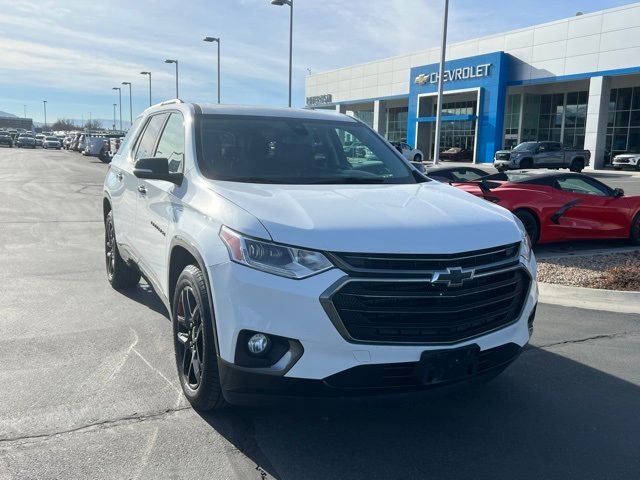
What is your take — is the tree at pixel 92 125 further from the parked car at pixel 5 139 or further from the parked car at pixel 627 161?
the parked car at pixel 627 161

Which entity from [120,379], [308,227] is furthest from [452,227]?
[120,379]

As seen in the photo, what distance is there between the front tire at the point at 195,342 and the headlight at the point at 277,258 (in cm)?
42

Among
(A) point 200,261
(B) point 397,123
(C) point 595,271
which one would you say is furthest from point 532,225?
(B) point 397,123

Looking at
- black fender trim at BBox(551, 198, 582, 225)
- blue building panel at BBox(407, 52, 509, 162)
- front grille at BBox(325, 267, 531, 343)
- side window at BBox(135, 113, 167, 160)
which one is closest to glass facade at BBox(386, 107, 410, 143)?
blue building panel at BBox(407, 52, 509, 162)

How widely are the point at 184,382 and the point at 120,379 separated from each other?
683 mm

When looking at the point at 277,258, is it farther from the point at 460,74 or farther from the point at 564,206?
the point at 460,74

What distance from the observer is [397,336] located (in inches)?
118

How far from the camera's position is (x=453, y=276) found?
3.04 meters

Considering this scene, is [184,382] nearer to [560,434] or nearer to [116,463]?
[116,463]

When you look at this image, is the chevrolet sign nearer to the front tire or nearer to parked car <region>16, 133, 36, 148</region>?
the front tire

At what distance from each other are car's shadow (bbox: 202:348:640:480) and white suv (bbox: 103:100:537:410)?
0.92ft

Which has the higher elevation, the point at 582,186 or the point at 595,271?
the point at 582,186

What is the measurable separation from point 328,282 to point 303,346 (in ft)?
1.12

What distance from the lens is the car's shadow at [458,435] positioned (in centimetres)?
313
